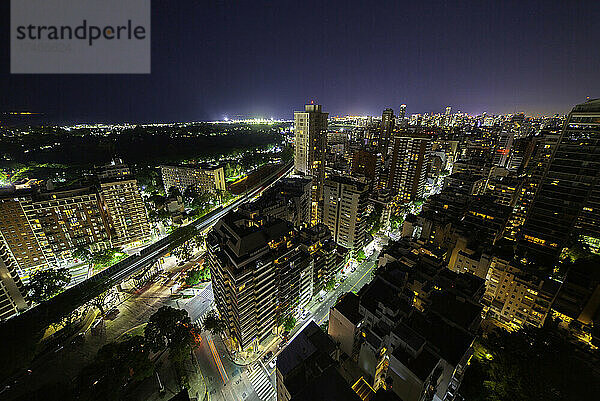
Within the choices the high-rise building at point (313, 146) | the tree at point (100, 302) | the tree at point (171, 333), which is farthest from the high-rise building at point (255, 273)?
the high-rise building at point (313, 146)

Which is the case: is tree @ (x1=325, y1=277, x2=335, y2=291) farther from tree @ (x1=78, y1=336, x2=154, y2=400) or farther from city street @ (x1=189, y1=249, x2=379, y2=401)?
tree @ (x1=78, y1=336, x2=154, y2=400)

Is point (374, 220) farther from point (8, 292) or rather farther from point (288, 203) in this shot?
point (8, 292)

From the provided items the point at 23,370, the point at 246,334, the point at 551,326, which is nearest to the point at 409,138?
the point at 551,326

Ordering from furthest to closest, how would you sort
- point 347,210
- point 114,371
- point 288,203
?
point 347,210
point 288,203
point 114,371

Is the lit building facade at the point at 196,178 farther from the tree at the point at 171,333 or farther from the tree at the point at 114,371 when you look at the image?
the tree at the point at 114,371

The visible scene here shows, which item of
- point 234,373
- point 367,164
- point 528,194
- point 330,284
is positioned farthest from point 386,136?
point 234,373

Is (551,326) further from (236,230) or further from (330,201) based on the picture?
(236,230)
